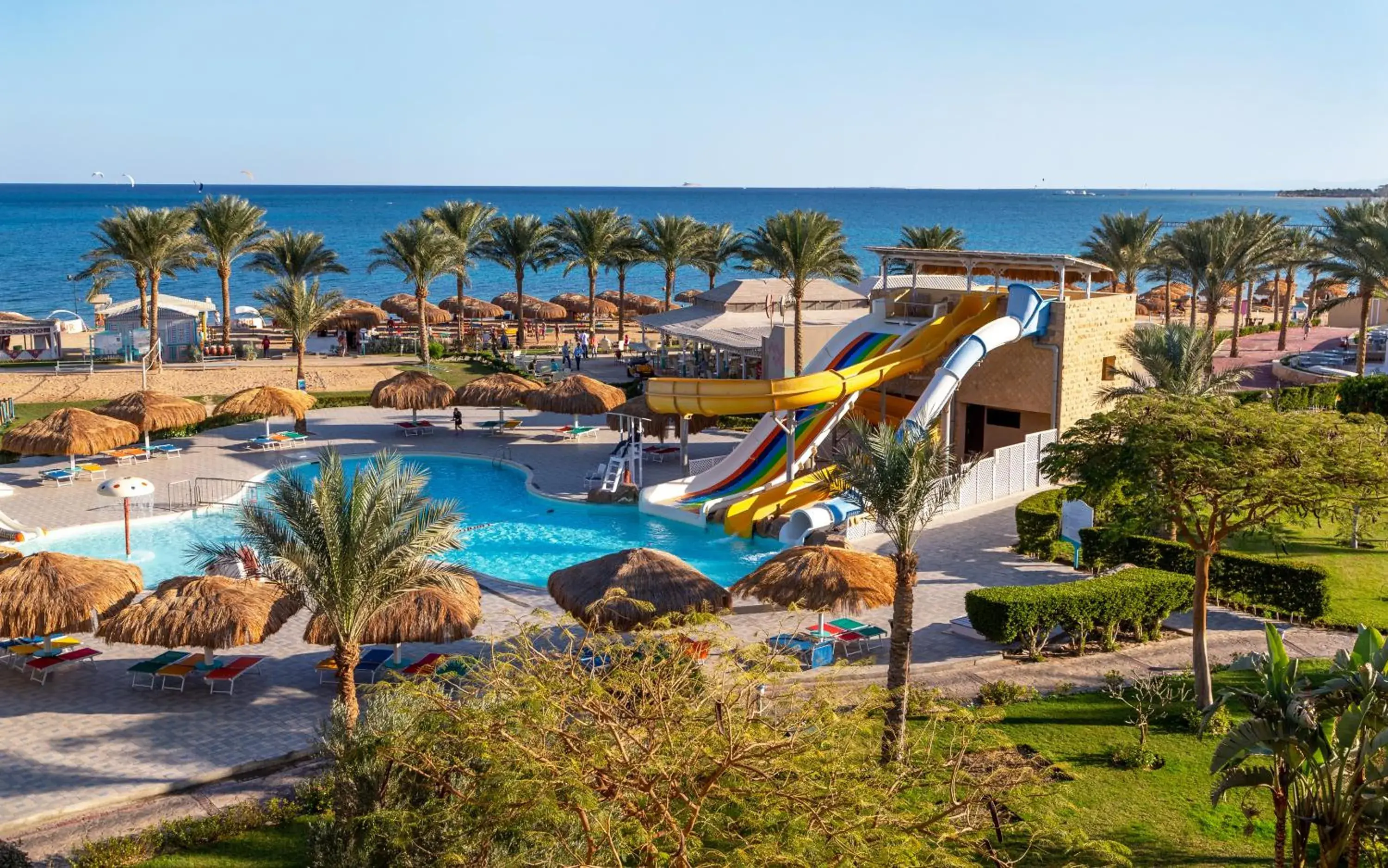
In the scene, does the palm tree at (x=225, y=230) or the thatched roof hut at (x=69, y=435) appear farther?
the palm tree at (x=225, y=230)

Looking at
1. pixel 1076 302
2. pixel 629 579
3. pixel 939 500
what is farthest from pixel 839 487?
pixel 1076 302

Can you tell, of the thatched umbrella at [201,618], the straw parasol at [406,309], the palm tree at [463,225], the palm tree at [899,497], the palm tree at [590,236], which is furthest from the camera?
the straw parasol at [406,309]

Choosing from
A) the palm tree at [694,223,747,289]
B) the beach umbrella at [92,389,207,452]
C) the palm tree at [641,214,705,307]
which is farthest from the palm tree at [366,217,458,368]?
the beach umbrella at [92,389,207,452]

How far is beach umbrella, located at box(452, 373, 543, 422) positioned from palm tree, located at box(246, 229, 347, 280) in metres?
16.0

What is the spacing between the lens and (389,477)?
14344 millimetres

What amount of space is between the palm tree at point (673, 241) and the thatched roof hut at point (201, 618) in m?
33.3

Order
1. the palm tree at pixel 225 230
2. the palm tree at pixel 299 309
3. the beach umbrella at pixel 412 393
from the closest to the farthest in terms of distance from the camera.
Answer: the beach umbrella at pixel 412 393 → the palm tree at pixel 299 309 → the palm tree at pixel 225 230

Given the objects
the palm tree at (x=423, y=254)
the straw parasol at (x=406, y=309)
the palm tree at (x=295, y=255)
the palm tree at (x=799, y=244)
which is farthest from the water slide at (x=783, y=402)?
the straw parasol at (x=406, y=309)

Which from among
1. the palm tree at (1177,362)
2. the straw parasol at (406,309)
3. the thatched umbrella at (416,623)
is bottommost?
the thatched umbrella at (416,623)

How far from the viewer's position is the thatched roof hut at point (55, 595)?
16828mm

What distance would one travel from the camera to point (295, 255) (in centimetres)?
4747

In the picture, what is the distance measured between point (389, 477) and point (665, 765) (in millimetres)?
6378

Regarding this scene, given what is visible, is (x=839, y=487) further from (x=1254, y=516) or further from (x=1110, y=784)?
(x=1254, y=516)

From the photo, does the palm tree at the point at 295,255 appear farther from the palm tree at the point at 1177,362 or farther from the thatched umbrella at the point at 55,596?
the palm tree at the point at 1177,362
